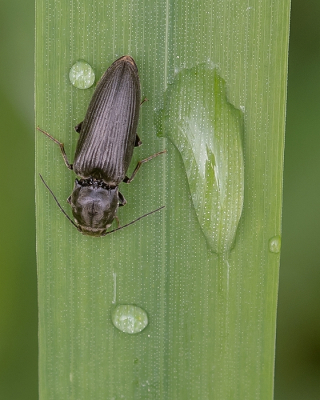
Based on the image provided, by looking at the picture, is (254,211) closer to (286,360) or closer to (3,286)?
(286,360)

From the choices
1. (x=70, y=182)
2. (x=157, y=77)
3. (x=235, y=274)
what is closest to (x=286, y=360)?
(x=235, y=274)

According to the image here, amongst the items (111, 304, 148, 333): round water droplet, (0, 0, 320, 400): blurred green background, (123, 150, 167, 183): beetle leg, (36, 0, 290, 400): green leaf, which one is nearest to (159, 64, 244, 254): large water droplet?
(36, 0, 290, 400): green leaf

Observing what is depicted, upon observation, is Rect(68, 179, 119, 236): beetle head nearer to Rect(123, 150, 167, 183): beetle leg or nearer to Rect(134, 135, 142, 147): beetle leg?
Rect(123, 150, 167, 183): beetle leg

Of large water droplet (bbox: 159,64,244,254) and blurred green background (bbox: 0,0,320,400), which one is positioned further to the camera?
blurred green background (bbox: 0,0,320,400)

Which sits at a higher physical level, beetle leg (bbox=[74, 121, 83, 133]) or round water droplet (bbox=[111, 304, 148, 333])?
beetle leg (bbox=[74, 121, 83, 133])

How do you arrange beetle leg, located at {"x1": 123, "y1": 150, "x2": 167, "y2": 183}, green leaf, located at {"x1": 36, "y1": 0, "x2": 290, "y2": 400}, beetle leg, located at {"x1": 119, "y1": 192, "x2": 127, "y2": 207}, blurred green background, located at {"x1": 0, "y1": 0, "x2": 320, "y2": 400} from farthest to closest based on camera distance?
blurred green background, located at {"x1": 0, "y1": 0, "x2": 320, "y2": 400} < beetle leg, located at {"x1": 119, "y1": 192, "x2": 127, "y2": 207} < beetle leg, located at {"x1": 123, "y1": 150, "x2": 167, "y2": 183} < green leaf, located at {"x1": 36, "y1": 0, "x2": 290, "y2": 400}

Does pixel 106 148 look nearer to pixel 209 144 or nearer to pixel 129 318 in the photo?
pixel 209 144
